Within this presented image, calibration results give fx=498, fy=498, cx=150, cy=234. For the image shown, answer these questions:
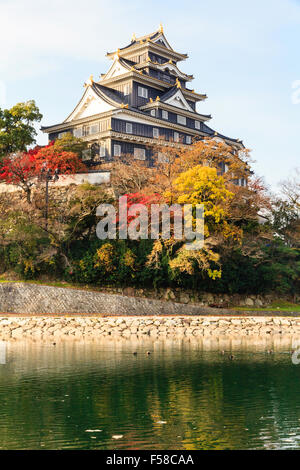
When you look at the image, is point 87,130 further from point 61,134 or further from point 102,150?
point 102,150

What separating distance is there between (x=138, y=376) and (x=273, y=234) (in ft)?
75.2

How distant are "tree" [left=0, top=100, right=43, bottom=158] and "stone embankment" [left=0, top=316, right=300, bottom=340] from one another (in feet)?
49.8

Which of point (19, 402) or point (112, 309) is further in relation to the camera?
point (112, 309)

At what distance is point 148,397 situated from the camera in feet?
44.9

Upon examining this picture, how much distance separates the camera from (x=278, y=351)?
2120 cm

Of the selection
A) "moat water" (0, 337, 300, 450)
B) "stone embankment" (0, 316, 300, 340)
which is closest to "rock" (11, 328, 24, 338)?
"stone embankment" (0, 316, 300, 340)

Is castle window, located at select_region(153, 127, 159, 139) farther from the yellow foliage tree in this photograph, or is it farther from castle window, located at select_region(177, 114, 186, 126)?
the yellow foliage tree

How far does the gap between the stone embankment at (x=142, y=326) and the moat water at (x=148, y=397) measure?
3.73 metres

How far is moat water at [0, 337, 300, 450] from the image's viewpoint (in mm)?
10305

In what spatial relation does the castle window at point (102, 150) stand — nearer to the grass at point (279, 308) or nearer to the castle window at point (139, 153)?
the castle window at point (139, 153)

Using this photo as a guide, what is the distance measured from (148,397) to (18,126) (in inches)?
1111

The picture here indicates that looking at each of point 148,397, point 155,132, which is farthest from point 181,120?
point 148,397
